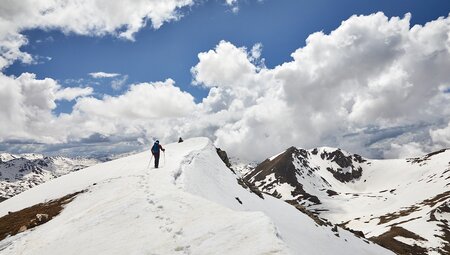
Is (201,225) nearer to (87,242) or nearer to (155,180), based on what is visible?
(87,242)

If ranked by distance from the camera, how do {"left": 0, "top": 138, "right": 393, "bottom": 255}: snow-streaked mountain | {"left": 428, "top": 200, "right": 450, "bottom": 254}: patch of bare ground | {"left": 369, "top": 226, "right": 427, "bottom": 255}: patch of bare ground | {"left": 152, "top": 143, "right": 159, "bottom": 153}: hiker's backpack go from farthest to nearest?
{"left": 428, "top": 200, "right": 450, "bottom": 254}: patch of bare ground < {"left": 369, "top": 226, "right": 427, "bottom": 255}: patch of bare ground < {"left": 152, "top": 143, "right": 159, "bottom": 153}: hiker's backpack < {"left": 0, "top": 138, "right": 393, "bottom": 255}: snow-streaked mountain

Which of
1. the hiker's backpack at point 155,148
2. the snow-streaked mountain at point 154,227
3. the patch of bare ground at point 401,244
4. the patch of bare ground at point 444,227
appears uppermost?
the hiker's backpack at point 155,148

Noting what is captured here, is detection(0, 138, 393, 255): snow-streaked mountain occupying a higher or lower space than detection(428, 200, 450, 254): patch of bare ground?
higher

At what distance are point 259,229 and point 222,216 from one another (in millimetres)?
3068

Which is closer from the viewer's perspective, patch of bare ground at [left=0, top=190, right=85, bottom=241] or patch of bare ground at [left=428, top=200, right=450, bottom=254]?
patch of bare ground at [left=0, top=190, right=85, bottom=241]

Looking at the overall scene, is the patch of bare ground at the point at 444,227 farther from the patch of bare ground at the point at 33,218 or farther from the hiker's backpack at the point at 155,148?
the patch of bare ground at the point at 33,218

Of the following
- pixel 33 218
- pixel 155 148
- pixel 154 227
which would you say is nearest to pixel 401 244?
pixel 155 148

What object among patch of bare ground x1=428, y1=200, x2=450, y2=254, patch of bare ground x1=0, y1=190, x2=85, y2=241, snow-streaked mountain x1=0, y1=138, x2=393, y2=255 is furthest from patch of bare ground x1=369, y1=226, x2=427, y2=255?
patch of bare ground x1=0, y1=190, x2=85, y2=241

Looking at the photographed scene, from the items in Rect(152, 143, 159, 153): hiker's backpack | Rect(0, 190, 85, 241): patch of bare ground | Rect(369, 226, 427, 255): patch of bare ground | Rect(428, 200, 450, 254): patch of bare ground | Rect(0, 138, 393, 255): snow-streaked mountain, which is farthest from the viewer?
Rect(428, 200, 450, 254): patch of bare ground

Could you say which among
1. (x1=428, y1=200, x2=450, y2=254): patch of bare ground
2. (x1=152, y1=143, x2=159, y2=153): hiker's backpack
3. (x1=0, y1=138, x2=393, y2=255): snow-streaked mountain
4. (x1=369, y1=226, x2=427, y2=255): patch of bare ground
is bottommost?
(x1=428, y1=200, x2=450, y2=254): patch of bare ground

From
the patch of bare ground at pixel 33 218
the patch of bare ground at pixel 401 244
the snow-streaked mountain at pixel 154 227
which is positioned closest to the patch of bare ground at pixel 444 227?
the patch of bare ground at pixel 401 244

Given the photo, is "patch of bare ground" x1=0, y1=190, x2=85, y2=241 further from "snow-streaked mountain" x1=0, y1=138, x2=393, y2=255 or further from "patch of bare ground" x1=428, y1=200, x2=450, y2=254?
"patch of bare ground" x1=428, y1=200, x2=450, y2=254

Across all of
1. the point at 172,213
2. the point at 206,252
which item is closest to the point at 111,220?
the point at 172,213

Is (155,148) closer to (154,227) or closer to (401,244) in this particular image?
(154,227)
